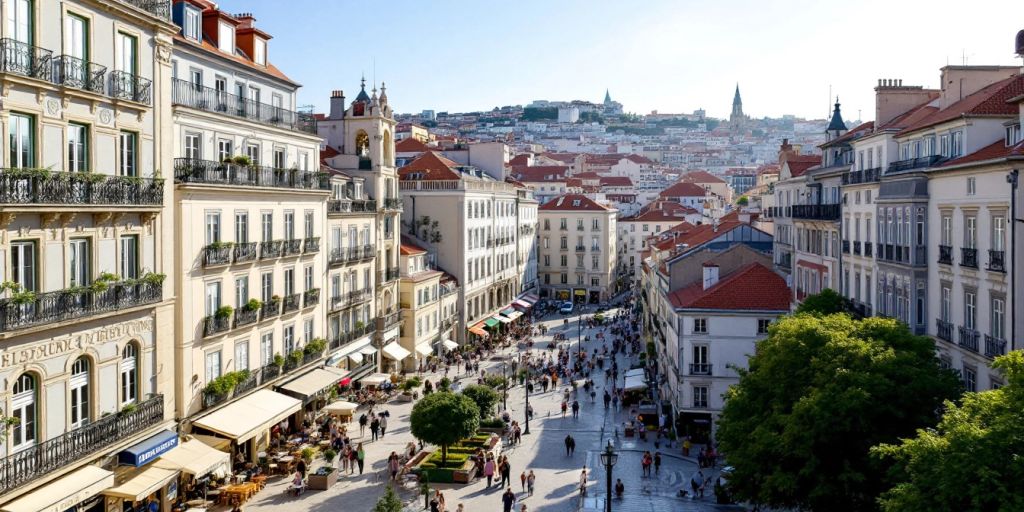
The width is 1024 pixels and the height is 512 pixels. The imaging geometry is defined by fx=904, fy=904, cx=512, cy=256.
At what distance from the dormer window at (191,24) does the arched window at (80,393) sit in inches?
568

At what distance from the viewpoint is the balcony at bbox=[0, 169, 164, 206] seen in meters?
22.4

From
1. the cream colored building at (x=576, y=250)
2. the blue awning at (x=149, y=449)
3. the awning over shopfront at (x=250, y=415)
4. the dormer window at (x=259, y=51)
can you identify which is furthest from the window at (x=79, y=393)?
the cream colored building at (x=576, y=250)

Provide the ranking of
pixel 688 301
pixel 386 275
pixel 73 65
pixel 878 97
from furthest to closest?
pixel 386 275 < pixel 688 301 < pixel 878 97 < pixel 73 65

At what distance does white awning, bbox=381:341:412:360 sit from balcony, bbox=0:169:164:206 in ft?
94.5

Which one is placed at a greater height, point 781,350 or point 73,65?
point 73,65

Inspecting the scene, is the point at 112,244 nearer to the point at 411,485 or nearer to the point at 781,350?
the point at 411,485

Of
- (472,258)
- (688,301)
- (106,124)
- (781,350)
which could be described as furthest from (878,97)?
(472,258)

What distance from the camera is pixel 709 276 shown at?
51.3 metres

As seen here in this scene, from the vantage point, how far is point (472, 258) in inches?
2975

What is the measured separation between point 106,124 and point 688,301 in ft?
103

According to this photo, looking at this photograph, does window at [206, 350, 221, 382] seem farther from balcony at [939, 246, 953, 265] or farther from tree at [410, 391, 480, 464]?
balcony at [939, 246, 953, 265]

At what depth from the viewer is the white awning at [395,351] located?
5619 centimetres

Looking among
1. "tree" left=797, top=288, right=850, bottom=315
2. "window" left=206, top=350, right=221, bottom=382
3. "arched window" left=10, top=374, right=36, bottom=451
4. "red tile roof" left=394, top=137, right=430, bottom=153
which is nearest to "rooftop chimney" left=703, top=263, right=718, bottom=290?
"tree" left=797, top=288, right=850, bottom=315

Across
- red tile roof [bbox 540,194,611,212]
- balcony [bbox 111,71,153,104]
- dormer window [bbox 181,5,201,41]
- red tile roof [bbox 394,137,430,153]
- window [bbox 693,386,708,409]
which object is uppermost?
red tile roof [bbox 394,137,430,153]
